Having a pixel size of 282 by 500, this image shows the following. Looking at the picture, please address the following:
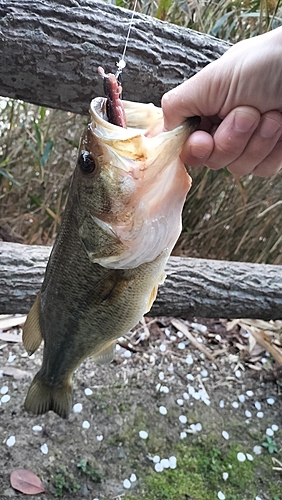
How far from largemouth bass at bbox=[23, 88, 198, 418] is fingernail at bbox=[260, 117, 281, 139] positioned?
0.46 feet

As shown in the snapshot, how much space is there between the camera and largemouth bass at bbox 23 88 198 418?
88cm

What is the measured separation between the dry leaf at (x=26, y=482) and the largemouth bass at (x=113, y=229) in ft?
2.89

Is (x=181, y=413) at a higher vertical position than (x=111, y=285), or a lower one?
lower

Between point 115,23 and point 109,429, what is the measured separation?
5.53 ft

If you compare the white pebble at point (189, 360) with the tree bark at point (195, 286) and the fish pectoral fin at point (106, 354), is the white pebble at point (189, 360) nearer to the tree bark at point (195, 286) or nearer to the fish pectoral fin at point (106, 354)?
the tree bark at point (195, 286)

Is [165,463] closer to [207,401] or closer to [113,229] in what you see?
[207,401]

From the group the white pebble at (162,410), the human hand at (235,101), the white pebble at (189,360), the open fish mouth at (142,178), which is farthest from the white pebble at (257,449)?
the human hand at (235,101)

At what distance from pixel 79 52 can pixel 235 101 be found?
0.69 m

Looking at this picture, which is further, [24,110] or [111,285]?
[24,110]

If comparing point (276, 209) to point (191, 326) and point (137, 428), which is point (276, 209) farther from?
point (137, 428)

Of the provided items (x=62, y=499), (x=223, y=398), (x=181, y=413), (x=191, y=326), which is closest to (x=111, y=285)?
(x=62, y=499)

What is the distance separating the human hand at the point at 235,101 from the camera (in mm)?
852

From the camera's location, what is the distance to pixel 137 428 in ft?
7.29

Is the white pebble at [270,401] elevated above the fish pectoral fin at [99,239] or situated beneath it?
situated beneath
